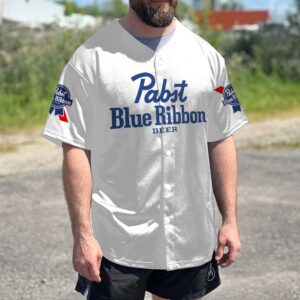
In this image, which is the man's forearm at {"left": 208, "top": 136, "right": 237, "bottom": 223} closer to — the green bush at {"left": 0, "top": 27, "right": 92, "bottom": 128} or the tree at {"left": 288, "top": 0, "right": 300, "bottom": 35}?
the green bush at {"left": 0, "top": 27, "right": 92, "bottom": 128}

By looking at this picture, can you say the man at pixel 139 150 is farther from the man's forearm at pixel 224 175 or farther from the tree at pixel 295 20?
the tree at pixel 295 20

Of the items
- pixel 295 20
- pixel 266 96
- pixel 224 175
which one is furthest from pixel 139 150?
pixel 295 20

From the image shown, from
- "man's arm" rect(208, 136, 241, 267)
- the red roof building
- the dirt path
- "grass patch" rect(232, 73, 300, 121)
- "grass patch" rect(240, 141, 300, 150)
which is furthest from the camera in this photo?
the red roof building

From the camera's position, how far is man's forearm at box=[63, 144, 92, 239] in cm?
264

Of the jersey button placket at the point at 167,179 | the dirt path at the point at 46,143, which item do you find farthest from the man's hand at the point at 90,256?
the dirt path at the point at 46,143

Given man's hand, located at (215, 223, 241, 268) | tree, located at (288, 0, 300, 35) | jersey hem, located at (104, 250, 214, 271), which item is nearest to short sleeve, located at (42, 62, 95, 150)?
jersey hem, located at (104, 250, 214, 271)

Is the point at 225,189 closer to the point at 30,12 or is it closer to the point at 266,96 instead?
the point at 266,96

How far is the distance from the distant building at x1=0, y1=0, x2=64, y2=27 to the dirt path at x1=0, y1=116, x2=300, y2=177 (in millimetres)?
8391

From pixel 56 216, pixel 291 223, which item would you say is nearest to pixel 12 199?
pixel 56 216

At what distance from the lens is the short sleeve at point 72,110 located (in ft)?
8.59

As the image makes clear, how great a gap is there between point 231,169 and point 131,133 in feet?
1.42

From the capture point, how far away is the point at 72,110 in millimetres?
2633

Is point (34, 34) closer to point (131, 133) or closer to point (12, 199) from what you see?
point (12, 199)

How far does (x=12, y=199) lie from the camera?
849cm
